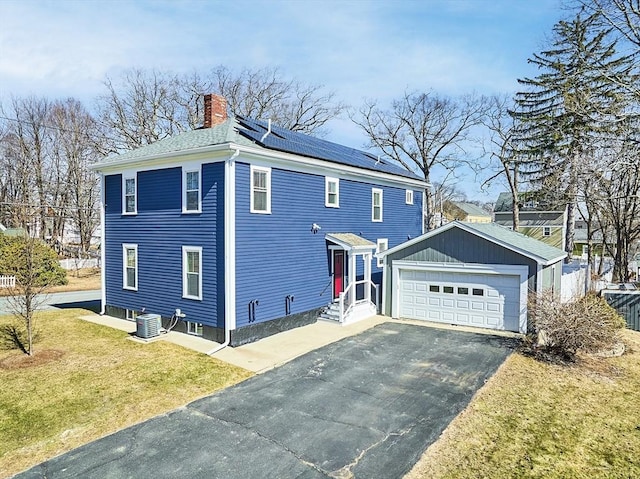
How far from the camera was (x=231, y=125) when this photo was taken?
14688 mm

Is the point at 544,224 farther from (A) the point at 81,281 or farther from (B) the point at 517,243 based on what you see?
(A) the point at 81,281

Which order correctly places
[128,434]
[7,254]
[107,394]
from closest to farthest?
[128,434], [107,394], [7,254]

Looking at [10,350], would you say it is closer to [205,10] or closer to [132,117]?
[205,10]

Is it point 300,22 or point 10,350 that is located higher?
point 300,22

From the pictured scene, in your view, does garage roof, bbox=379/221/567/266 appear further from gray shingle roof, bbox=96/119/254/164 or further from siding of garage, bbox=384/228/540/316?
gray shingle roof, bbox=96/119/254/164

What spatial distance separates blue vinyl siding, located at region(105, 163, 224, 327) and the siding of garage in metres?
7.15

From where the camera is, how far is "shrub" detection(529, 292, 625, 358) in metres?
10.9

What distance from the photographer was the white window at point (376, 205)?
18.8m

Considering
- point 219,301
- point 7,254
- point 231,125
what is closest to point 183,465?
point 219,301

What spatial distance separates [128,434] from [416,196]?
18.5 m

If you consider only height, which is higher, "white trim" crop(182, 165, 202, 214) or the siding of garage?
"white trim" crop(182, 165, 202, 214)

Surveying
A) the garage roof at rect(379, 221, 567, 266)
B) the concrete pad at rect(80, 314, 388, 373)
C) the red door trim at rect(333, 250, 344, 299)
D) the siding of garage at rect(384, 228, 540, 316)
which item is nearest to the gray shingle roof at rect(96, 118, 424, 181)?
the red door trim at rect(333, 250, 344, 299)

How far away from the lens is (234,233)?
39.5 feet

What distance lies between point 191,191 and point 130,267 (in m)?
4.41
